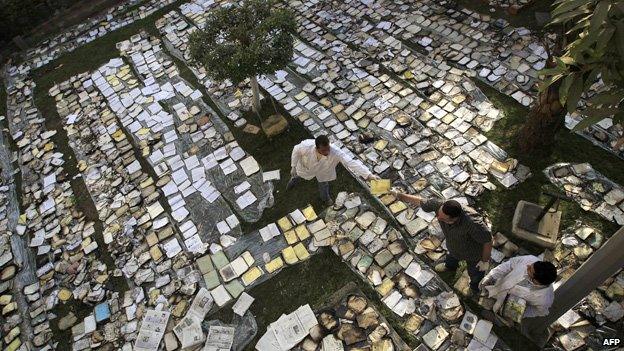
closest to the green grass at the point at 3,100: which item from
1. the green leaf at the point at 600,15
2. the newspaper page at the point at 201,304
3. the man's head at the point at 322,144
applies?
the newspaper page at the point at 201,304

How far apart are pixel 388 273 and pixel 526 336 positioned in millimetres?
2158

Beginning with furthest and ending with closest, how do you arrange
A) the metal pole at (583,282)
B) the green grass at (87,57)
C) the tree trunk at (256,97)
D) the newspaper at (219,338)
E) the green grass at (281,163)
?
the green grass at (87,57), the tree trunk at (256,97), the green grass at (281,163), the newspaper at (219,338), the metal pole at (583,282)

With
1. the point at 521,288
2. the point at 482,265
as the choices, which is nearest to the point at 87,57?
the point at 482,265

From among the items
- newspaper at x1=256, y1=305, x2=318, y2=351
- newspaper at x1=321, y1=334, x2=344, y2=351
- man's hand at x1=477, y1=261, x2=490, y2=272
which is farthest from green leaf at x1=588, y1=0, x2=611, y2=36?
newspaper at x1=256, y1=305, x2=318, y2=351

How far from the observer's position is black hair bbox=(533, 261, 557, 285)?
448 centimetres

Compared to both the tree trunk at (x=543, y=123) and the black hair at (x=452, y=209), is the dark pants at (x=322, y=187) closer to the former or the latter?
the black hair at (x=452, y=209)

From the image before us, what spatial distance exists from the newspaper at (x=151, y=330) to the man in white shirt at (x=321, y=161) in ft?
11.1

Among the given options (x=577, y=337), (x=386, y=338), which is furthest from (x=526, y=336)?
(x=386, y=338)

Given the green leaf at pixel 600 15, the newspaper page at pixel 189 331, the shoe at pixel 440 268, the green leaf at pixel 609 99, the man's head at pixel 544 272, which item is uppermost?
the green leaf at pixel 600 15

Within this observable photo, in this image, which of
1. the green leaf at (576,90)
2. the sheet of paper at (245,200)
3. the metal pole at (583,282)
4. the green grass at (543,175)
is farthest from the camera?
the sheet of paper at (245,200)

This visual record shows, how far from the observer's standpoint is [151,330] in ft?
22.0

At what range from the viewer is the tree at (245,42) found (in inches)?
299
